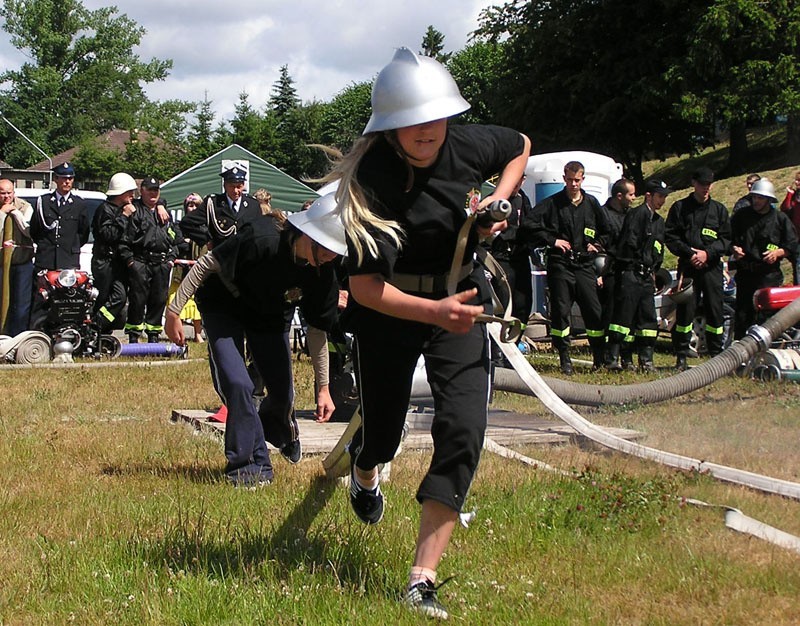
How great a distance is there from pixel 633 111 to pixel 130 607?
128 feet

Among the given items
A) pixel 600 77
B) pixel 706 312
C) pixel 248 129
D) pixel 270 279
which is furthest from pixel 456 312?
pixel 248 129

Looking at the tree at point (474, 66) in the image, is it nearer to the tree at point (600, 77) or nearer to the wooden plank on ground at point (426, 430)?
the tree at point (600, 77)

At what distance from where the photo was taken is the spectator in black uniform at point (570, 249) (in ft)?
37.7

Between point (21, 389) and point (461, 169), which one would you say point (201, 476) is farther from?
point (21, 389)

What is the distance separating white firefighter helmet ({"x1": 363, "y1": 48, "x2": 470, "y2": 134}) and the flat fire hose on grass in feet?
3.10

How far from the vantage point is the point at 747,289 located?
40.5ft

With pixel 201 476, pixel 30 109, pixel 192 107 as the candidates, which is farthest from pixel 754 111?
pixel 30 109

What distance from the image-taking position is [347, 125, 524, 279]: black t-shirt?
3.66 metres

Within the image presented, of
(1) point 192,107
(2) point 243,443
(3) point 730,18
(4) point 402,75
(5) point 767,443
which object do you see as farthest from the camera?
(1) point 192,107

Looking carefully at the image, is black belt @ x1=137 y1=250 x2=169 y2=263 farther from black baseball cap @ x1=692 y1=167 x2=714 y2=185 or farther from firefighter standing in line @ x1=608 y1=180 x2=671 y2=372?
black baseball cap @ x1=692 y1=167 x2=714 y2=185

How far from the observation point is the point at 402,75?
3605 mm

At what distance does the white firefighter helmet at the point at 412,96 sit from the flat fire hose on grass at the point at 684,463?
945mm

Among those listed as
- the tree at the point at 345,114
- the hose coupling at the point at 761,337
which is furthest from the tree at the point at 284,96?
the hose coupling at the point at 761,337

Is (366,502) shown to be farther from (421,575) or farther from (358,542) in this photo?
(421,575)
